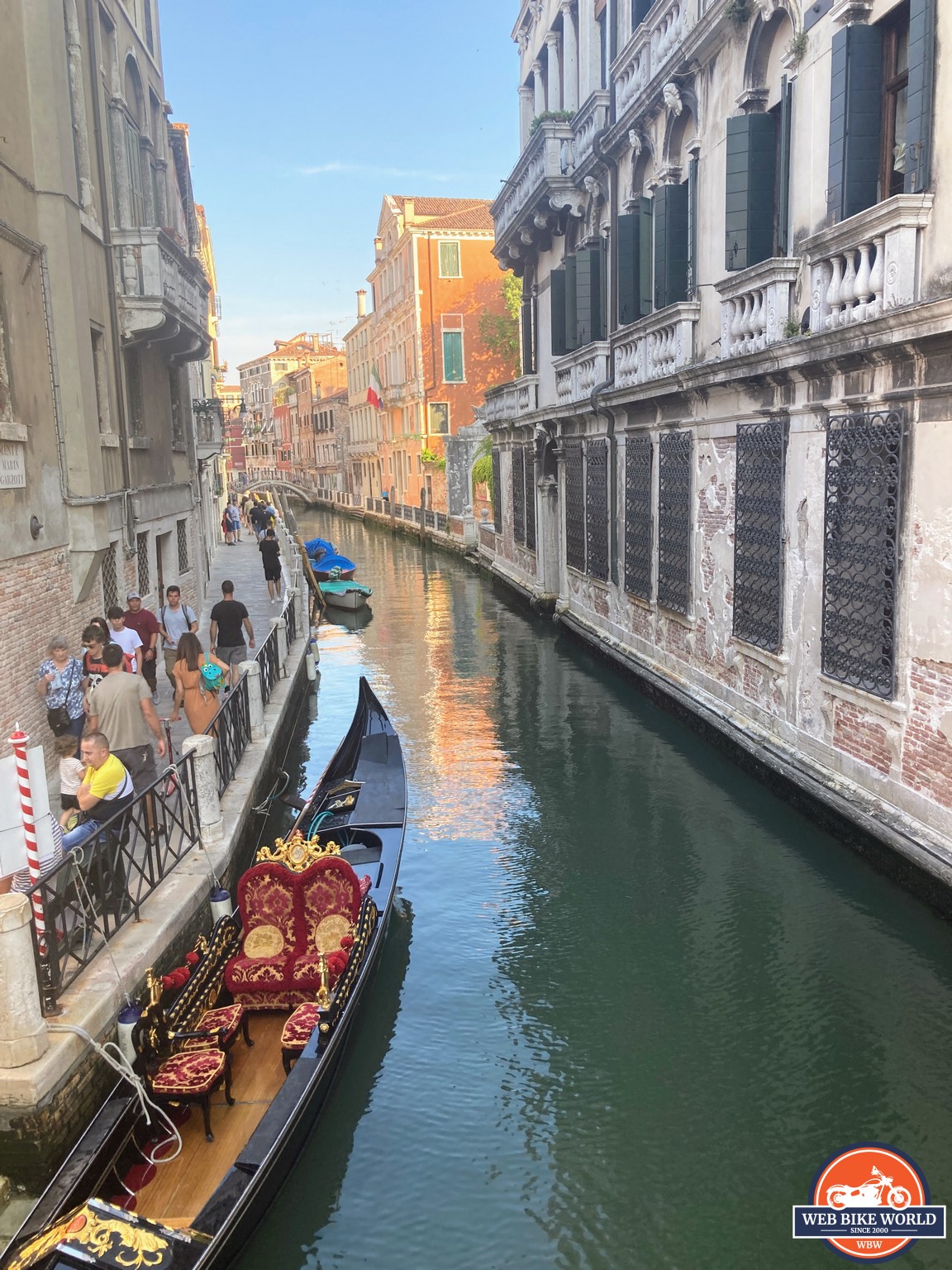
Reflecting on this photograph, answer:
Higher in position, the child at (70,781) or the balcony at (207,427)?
the balcony at (207,427)

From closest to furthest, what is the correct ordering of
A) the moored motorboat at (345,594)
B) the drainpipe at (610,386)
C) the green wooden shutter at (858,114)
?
1. the green wooden shutter at (858,114)
2. the drainpipe at (610,386)
3. the moored motorboat at (345,594)

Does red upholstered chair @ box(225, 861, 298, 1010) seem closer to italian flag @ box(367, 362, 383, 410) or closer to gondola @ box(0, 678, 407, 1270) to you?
gondola @ box(0, 678, 407, 1270)

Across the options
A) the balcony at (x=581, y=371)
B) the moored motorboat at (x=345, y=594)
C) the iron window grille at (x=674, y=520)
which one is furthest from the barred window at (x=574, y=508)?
the moored motorboat at (x=345, y=594)

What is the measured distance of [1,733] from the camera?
7.28m

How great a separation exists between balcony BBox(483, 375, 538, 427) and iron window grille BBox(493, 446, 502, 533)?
909 millimetres

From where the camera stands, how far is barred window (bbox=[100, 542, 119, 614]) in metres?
10.5

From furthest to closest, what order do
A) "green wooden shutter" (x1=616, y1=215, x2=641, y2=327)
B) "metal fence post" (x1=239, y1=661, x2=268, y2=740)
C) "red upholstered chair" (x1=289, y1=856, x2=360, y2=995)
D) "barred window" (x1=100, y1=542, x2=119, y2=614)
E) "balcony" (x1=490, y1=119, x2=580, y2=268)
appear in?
"balcony" (x1=490, y1=119, x2=580, y2=268)
"green wooden shutter" (x1=616, y1=215, x2=641, y2=327)
"barred window" (x1=100, y1=542, x2=119, y2=614)
"metal fence post" (x1=239, y1=661, x2=268, y2=740)
"red upholstered chair" (x1=289, y1=856, x2=360, y2=995)

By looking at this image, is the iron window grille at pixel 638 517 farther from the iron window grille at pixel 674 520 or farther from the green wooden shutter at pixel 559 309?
the green wooden shutter at pixel 559 309

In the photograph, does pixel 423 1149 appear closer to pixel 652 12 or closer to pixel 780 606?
pixel 780 606

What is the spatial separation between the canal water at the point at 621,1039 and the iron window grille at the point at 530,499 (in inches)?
416

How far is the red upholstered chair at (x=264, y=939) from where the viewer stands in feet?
17.8

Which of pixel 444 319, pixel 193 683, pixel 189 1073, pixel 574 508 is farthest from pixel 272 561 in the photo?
pixel 444 319

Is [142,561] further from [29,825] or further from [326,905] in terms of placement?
[29,825]

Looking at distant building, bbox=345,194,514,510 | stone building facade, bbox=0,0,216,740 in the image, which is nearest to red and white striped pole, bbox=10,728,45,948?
stone building facade, bbox=0,0,216,740
